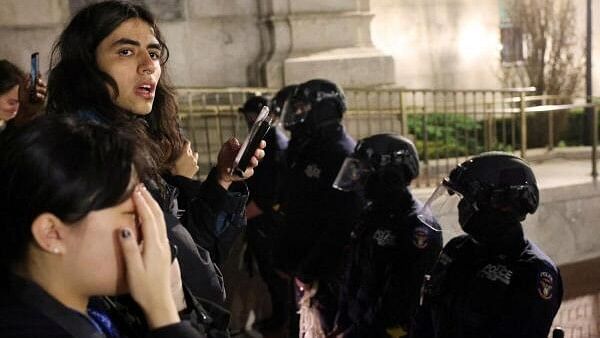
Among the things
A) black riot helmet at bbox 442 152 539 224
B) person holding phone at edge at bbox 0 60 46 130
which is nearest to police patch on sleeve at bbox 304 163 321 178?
person holding phone at edge at bbox 0 60 46 130

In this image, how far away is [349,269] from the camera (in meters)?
4.08

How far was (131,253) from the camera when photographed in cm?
154

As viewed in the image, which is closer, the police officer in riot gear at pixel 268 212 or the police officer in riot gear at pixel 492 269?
the police officer in riot gear at pixel 492 269

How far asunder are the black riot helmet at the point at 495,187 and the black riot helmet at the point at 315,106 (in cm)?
217

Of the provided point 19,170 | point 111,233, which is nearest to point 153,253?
point 111,233

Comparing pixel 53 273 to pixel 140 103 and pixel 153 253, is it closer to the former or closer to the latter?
pixel 153 253

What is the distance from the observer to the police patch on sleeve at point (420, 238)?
3.83 metres

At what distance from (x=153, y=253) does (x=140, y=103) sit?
1.04 meters

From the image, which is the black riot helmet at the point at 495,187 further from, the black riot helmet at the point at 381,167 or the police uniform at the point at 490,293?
the black riot helmet at the point at 381,167

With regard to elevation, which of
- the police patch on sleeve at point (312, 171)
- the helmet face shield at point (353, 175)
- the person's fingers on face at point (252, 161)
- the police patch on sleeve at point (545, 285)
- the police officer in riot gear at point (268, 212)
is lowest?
the police officer in riot gear at point (268, 212)

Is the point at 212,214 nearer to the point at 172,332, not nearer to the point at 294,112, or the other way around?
the point at 172,332

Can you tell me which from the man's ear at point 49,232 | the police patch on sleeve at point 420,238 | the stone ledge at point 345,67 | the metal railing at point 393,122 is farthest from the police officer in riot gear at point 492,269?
the stone ledge at point 345,67

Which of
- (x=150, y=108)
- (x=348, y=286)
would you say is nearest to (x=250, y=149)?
(x=150, y=108)

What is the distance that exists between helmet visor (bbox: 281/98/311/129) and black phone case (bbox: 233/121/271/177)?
110 inches
